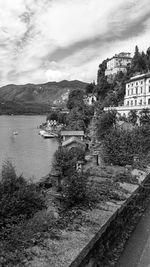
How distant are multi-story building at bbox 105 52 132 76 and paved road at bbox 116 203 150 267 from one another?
104 metres

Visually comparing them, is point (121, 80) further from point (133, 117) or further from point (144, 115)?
point (144, 115)

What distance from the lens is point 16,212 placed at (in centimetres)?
747

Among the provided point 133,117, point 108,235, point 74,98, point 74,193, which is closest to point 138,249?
point 108,235

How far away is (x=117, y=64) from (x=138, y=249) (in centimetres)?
11300

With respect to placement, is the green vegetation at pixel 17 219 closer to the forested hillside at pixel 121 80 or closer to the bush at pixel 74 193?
the bush at pixel 74 193

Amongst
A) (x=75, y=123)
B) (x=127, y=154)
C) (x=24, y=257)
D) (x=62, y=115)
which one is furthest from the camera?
(x=62, y=115)

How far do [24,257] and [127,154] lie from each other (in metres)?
12.1

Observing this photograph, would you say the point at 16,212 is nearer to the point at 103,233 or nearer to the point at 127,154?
the point at 103,233

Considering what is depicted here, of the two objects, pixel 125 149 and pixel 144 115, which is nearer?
pixel 125 149

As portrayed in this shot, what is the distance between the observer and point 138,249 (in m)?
7.26

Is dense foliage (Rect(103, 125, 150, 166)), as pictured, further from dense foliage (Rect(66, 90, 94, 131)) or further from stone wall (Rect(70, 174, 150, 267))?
dense foliage (Rect(66, 90, 94, 131))

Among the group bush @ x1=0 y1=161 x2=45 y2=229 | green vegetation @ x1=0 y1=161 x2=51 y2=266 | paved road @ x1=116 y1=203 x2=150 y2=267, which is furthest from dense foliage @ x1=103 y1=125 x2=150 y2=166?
bush @ x1=0 y1=161 x2=45 y2=229

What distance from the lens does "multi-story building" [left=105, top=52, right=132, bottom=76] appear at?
360 ft

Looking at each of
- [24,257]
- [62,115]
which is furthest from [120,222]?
[62,115]
